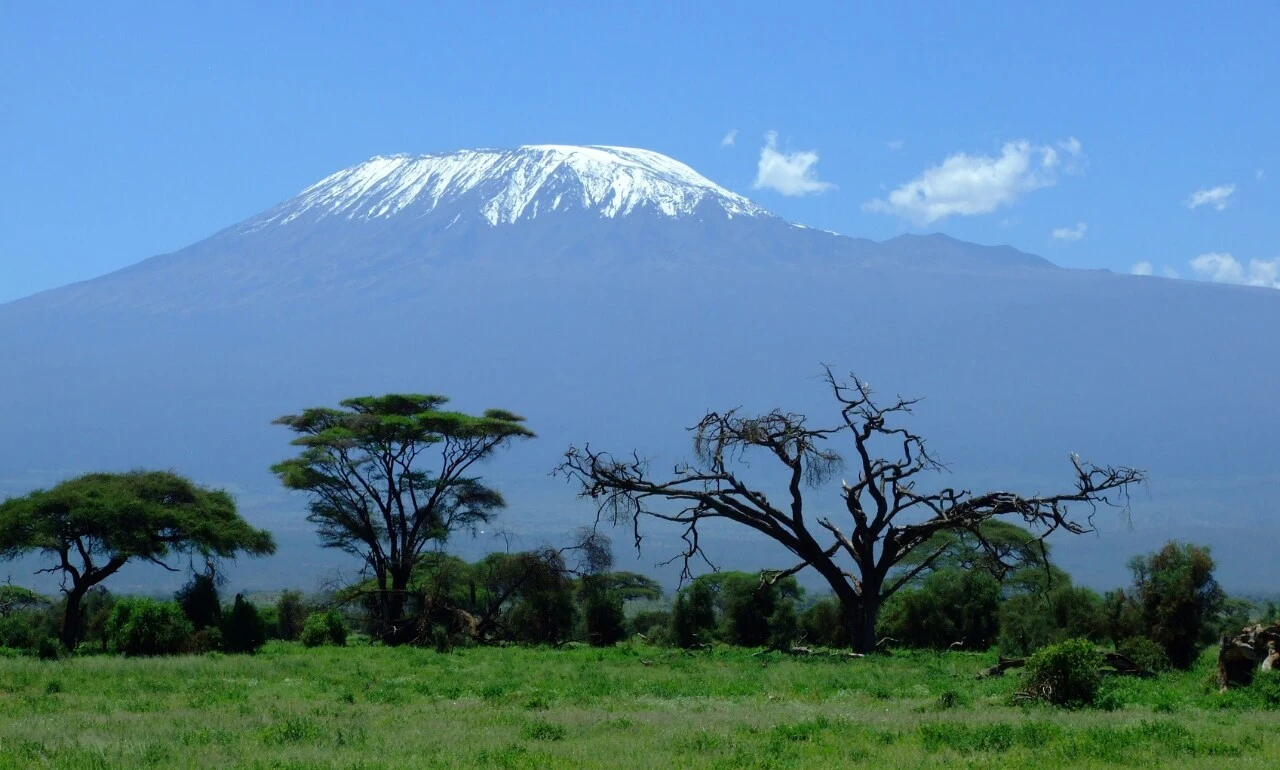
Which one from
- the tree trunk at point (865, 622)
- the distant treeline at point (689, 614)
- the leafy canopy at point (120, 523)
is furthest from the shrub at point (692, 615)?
the leafy canopy at point (120, 523)

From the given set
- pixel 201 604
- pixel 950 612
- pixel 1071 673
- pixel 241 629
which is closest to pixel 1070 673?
pixel 1071 673

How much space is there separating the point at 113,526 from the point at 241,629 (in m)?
4.26

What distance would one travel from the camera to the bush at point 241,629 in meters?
32.2

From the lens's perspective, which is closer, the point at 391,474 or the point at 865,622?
the point at 865,622

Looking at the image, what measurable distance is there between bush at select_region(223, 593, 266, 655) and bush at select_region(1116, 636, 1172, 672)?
18788 millimetres

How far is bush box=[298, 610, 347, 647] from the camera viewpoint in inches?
1405

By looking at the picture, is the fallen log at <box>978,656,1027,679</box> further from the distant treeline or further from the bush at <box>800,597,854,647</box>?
the bush at <box>800,597,854,647</box>

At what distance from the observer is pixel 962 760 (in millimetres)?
14578

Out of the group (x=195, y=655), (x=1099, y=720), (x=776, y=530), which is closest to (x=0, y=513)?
(x=195, y=655)

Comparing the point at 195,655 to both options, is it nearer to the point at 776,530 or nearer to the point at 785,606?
the point at 776,530

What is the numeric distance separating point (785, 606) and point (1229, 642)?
19061mm

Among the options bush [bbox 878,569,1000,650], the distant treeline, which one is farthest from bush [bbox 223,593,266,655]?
bush [bbox 878,569,1000,650]

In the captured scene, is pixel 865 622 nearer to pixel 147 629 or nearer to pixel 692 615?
pixel 692 615

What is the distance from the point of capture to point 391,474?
138ft
